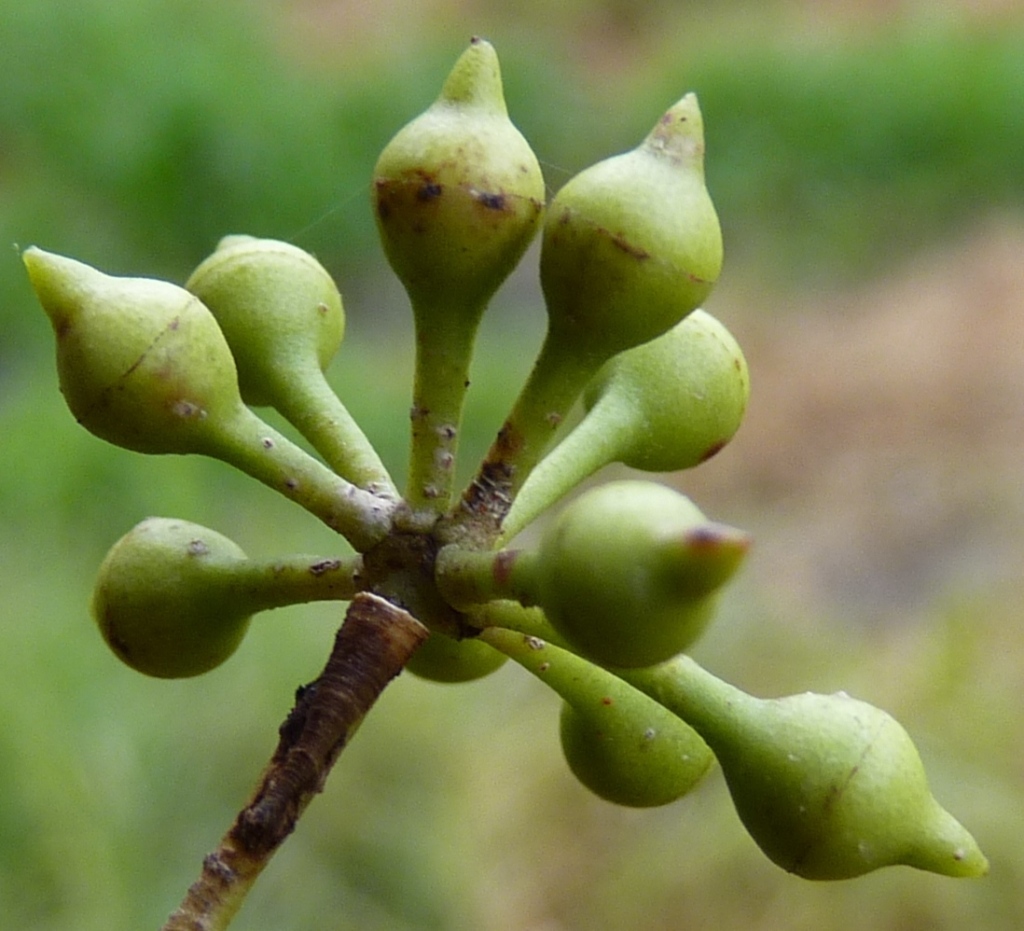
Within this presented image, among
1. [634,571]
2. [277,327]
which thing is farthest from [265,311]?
[634,571]

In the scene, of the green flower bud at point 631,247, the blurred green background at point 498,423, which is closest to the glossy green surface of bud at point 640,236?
the green flower bud at point 631,247

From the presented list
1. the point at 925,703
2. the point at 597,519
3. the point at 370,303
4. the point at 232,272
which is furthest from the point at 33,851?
the point at 370,303

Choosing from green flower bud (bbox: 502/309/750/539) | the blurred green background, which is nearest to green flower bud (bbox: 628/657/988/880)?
green flower bud (bbox: 502/309/750/539)

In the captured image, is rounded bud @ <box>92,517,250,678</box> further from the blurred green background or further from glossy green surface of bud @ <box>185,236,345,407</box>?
the blurred green background

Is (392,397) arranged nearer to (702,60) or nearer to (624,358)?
(702,60)

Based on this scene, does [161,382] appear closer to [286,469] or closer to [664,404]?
[286,469]
